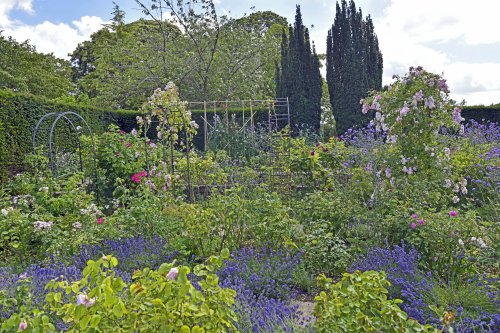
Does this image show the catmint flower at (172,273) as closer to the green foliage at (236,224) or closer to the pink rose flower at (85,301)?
the pink rose flower at (85,301)

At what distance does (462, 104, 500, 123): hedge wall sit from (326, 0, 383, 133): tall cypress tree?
270 cm

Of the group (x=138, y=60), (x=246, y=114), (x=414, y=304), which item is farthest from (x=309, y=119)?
(x=414, y=304)

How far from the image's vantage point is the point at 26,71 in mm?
18297

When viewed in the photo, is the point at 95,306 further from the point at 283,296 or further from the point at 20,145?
the point at 20,145

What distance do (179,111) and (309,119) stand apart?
7962 mm

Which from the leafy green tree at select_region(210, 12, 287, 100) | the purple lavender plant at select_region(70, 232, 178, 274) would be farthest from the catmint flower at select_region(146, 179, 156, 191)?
the leafy green tree at select_region(210, 12, 287, 100)

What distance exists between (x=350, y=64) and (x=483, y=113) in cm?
396

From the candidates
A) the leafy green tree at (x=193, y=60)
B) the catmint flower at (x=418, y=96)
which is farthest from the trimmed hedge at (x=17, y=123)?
the catmint flower at (x=418, y=96)

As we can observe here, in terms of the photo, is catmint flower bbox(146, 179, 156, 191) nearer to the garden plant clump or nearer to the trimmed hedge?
the garden plant clump

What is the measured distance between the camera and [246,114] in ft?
46.0

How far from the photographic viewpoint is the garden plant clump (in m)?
1.79

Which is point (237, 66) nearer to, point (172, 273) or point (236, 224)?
point (236, 224)

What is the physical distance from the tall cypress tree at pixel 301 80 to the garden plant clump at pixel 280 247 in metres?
7.49

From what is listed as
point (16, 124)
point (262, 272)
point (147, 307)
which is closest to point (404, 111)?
point (262, 272)
